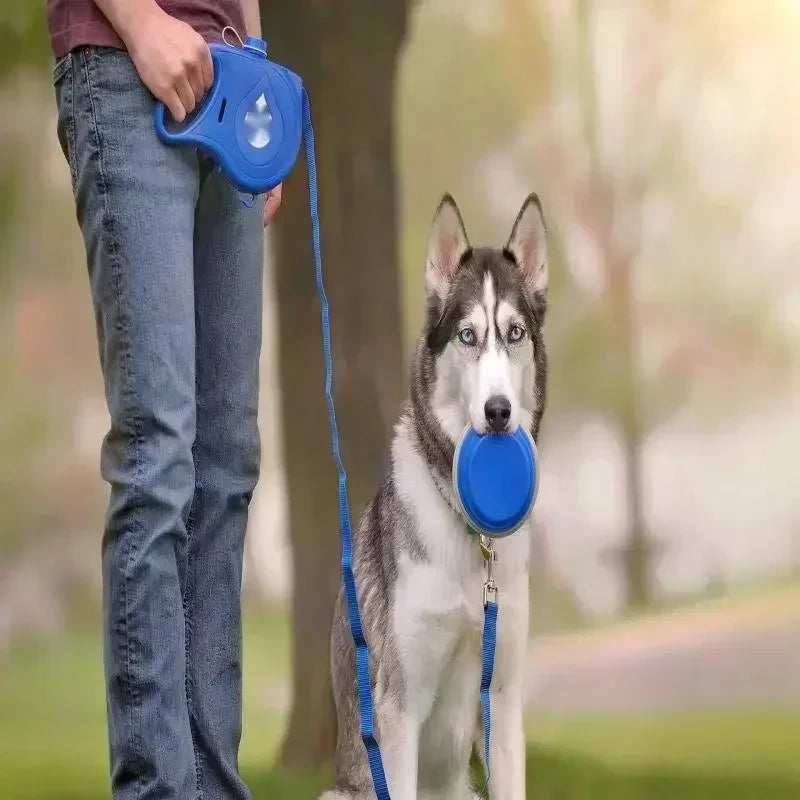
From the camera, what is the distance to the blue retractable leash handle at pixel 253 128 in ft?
4.09

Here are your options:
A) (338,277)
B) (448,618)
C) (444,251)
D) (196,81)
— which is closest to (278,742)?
(448,618)

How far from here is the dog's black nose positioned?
156 centimetres

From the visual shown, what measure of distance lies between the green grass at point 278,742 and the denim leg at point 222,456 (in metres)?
1.07

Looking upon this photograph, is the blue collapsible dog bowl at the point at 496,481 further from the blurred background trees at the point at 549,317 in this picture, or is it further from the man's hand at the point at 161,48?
the blurred background trees at the point at 549,317

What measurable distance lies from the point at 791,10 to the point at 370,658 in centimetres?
192

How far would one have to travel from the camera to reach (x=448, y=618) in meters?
1.67

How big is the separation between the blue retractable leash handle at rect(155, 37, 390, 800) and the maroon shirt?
0.17ft

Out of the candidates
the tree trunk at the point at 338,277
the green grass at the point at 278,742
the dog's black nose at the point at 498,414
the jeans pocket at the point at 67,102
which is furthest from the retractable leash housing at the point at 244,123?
the green grass at the point at 278,742

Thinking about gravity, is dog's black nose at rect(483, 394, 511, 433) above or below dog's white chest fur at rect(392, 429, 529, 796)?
above

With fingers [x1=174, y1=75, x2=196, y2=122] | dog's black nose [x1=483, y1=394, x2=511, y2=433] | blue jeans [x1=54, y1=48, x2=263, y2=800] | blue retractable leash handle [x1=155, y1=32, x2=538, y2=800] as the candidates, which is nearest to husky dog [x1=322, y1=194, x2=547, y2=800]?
dog's black nose [x1=483, y1=394, x2=511, y2=433]

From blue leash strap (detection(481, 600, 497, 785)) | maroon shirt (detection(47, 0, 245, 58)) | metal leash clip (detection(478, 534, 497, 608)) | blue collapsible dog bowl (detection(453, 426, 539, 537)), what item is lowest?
blue leash strap (detection(481, 600, 497, 785))

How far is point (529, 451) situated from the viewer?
154 centimetres

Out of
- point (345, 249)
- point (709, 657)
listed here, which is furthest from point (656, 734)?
point (345, 249)

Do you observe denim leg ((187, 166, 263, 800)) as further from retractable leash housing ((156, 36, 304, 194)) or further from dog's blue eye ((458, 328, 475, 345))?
dog's blue eye ((458, 328, 475, 345))
